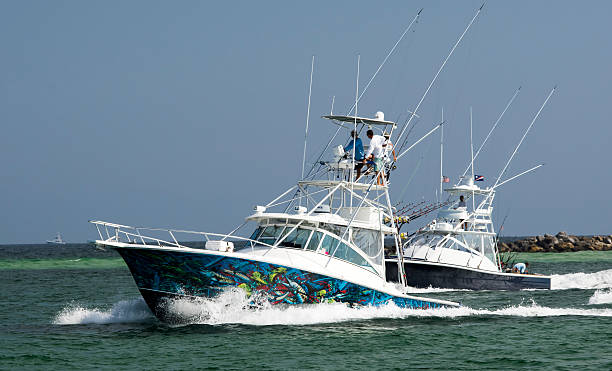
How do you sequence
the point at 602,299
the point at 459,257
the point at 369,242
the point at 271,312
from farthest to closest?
the point at 459,257
the point at 602,299
the point at 369,242
the point at 271,312

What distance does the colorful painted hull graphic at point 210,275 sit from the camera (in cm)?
1791

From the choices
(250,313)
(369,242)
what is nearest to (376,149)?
(369,242)

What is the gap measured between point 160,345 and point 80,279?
31.3m

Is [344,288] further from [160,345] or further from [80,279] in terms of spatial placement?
[80,279]

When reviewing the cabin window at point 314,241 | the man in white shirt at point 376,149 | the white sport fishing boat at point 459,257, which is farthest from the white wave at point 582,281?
the cabin window at point 314,241

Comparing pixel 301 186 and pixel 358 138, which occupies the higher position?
pixel 358 138

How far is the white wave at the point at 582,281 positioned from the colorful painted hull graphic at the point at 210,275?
20.6 metres

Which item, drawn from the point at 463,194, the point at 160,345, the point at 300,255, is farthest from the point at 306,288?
the point at 463,194

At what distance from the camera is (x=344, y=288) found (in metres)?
19.8

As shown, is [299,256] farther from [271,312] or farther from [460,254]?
[460,254]

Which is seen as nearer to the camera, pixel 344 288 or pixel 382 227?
pixel 344 288

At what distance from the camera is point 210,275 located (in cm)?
1805

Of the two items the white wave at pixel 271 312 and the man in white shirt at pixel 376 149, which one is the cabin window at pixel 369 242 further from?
the man in white shirt at pixel 376 149

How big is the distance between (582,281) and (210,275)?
2614 centimetres
